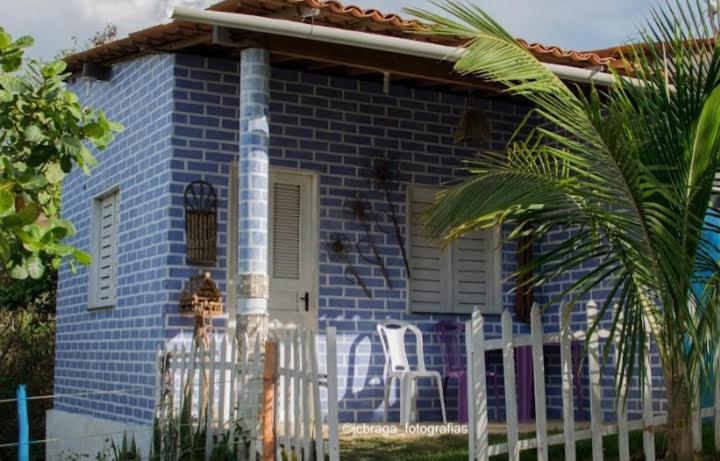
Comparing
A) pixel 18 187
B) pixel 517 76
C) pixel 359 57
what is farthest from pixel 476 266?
pixel 18 187

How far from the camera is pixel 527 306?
1058 centimetres

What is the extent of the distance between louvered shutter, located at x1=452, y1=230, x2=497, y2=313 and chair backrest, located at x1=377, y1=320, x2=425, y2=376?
709 mm

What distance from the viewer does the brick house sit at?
26.9ft

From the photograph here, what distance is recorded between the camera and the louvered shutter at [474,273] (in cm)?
1037

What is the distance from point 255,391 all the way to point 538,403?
2.21 m

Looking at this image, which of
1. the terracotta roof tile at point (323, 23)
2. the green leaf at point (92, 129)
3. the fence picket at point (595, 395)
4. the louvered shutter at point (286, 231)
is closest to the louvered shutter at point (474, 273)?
the louvered shutter at point (286, 231)

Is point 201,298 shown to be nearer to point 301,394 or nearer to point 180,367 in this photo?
point 180,367

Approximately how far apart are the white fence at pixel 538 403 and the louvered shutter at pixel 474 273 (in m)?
4.28

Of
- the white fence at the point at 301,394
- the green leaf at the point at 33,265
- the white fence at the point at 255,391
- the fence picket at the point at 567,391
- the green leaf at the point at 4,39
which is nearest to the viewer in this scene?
the green leaf at the point at 33,265

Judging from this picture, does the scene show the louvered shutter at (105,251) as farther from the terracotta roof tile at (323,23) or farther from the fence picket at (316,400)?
the fence picket at (316,400)

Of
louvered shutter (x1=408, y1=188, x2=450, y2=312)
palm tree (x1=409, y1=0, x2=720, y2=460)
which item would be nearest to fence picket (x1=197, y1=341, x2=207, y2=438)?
louvered shutter (x1=408, y1=188, x2=450, y2=312)

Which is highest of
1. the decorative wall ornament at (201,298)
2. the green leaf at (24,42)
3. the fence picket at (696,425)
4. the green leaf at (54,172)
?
the green leaf at (24,42)

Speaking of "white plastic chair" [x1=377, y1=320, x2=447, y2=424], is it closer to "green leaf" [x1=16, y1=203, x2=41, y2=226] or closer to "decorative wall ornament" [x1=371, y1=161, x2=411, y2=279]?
"decorative wall ornament" [x1=371, y1=161, x2=411, y2=279]

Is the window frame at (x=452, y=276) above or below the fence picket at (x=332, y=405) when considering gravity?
above
